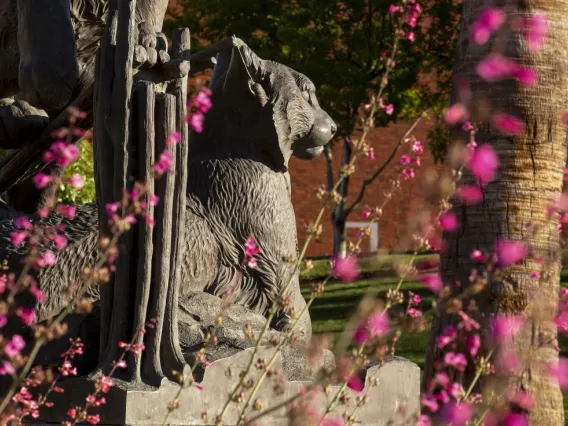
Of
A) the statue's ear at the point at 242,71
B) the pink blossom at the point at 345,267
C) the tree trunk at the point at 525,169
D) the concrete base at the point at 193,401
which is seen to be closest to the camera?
the pink blossom at the point at 345,267

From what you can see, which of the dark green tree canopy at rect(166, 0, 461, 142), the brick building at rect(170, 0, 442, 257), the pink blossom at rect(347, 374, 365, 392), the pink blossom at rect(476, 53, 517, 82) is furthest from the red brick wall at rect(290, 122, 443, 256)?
the pink blossom at rect(347, 374, 365, 392)

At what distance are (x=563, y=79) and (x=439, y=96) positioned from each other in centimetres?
1521

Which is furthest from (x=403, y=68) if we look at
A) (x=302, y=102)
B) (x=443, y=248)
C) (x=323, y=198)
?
(x=323, y=198)

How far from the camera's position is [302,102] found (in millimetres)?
4473

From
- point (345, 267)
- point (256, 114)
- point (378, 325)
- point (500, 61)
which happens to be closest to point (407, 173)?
point (345, 267)

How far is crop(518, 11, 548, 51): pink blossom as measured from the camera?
7.01m

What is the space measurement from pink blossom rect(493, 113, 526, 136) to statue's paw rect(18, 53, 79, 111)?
348 centimetres

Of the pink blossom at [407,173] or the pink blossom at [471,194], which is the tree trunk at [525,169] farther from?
the pink blossom at [407,173]

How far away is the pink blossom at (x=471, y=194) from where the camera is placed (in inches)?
273

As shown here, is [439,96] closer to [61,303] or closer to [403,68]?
[403,68]

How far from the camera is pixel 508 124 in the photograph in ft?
22.6

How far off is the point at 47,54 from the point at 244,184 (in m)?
0.85

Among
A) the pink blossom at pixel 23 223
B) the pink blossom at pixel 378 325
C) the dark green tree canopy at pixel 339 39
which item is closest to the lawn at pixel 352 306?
the dark green tree canopy at pixel 339 39

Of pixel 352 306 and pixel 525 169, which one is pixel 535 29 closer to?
pixel 525 169
